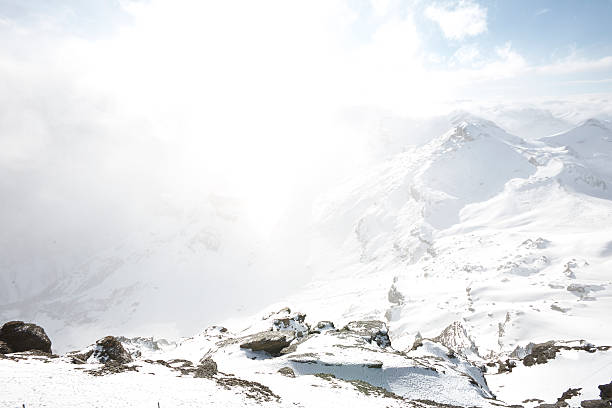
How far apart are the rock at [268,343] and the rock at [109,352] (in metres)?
13.1

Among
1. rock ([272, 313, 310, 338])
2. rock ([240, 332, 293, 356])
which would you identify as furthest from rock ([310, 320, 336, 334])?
rock ([240, 332, 293, 356])

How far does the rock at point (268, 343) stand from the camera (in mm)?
37594

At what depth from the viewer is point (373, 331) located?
4856 cm

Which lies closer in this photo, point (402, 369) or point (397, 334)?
point (402, 369)

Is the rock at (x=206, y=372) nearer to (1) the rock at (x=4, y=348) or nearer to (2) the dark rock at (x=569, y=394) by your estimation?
(1) the rock at (x=4, y=348)

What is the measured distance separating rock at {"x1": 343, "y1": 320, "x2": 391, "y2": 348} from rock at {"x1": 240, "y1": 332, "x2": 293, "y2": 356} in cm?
1315

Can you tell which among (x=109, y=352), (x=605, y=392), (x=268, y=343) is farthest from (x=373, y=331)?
(x=109, y=352)

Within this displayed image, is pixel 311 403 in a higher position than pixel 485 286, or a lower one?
lower

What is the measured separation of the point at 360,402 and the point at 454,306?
122803 millimetres

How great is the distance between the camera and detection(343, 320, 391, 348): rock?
46.9 m

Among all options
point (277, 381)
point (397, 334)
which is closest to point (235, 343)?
point (277, 381)

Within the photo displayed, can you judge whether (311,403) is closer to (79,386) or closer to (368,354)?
(79,386)

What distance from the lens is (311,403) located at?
69.6 feet

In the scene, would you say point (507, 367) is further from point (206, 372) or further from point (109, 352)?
point (109, 352)
